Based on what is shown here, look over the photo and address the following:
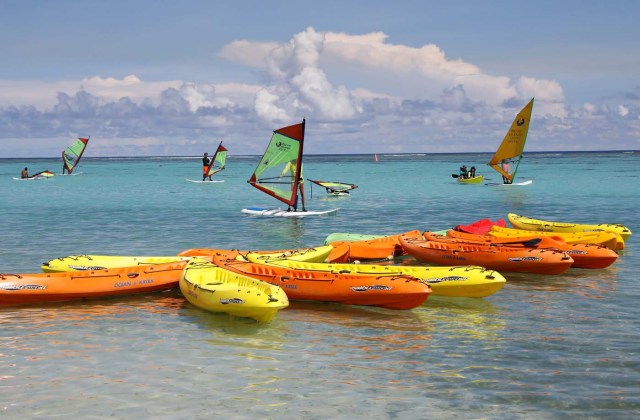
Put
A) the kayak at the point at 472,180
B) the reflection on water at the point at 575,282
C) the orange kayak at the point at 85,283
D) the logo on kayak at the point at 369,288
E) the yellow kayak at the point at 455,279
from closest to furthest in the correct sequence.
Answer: the logo on kayak at the point at 369,288, the orange kayak at the point at 85,283, the yellow kayak at the point at 455,279, the reflection on water at the point at 575,282, the kayak at the point at 472,180

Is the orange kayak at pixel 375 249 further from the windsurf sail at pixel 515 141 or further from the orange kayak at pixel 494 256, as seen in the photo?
the windsurf sail at pixel 515 141

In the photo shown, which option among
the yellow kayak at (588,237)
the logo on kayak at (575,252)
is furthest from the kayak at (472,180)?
the logo on kayak at (575,252)

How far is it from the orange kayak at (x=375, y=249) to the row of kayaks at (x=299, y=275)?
52 centimetres

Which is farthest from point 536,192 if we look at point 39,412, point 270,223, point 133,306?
point 39,412

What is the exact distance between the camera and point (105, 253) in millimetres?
27875

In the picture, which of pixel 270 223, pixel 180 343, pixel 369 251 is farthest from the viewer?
pixel 270 223

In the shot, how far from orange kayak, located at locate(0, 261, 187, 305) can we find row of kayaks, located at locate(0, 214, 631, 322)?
0.09 ft

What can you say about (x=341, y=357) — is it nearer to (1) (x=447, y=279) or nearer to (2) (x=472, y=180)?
(1) (x=447, y=279)

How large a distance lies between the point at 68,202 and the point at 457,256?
136 feet

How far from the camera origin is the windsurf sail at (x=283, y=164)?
122 ft

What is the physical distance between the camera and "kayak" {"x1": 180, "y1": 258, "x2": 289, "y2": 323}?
15688 millimetres

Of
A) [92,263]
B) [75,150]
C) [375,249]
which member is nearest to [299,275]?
[92,263]

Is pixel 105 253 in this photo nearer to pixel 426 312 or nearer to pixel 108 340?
pixel 108 340

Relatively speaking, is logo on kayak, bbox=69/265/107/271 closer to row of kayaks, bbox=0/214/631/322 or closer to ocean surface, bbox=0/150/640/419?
row of kayaks, bbox=0/214/631/322
